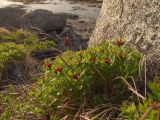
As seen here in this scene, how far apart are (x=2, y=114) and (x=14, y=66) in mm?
2998

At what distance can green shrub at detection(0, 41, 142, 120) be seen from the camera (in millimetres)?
4562

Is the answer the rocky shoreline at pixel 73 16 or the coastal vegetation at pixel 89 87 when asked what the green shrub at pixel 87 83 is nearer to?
the coastal vegetation at pixel 89 87

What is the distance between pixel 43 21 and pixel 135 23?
878 cm

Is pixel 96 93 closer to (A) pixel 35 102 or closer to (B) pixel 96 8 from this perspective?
(A) pixel 35 102

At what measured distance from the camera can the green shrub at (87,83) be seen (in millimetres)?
4562

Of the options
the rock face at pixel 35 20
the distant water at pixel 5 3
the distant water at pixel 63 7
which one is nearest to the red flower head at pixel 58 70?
the rock face at pixel 35 20

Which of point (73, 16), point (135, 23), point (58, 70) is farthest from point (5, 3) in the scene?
point (58, 70)

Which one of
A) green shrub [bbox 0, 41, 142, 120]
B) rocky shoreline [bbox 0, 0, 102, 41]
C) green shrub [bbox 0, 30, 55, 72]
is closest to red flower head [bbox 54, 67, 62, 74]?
green shrub [bbox 0, 41, 142, 120]

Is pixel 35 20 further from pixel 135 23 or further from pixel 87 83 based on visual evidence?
pixel 87 83

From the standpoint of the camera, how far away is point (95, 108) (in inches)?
177

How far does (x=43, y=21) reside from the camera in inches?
557

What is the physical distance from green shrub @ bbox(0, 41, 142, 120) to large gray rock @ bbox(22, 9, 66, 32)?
8932 millimetres

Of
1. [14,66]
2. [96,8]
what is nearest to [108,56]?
[14,66]

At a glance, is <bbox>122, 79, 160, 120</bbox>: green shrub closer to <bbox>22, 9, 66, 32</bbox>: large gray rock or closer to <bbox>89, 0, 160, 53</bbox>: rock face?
<bbox>89, 0, 160, 53</bbox>: rock face
